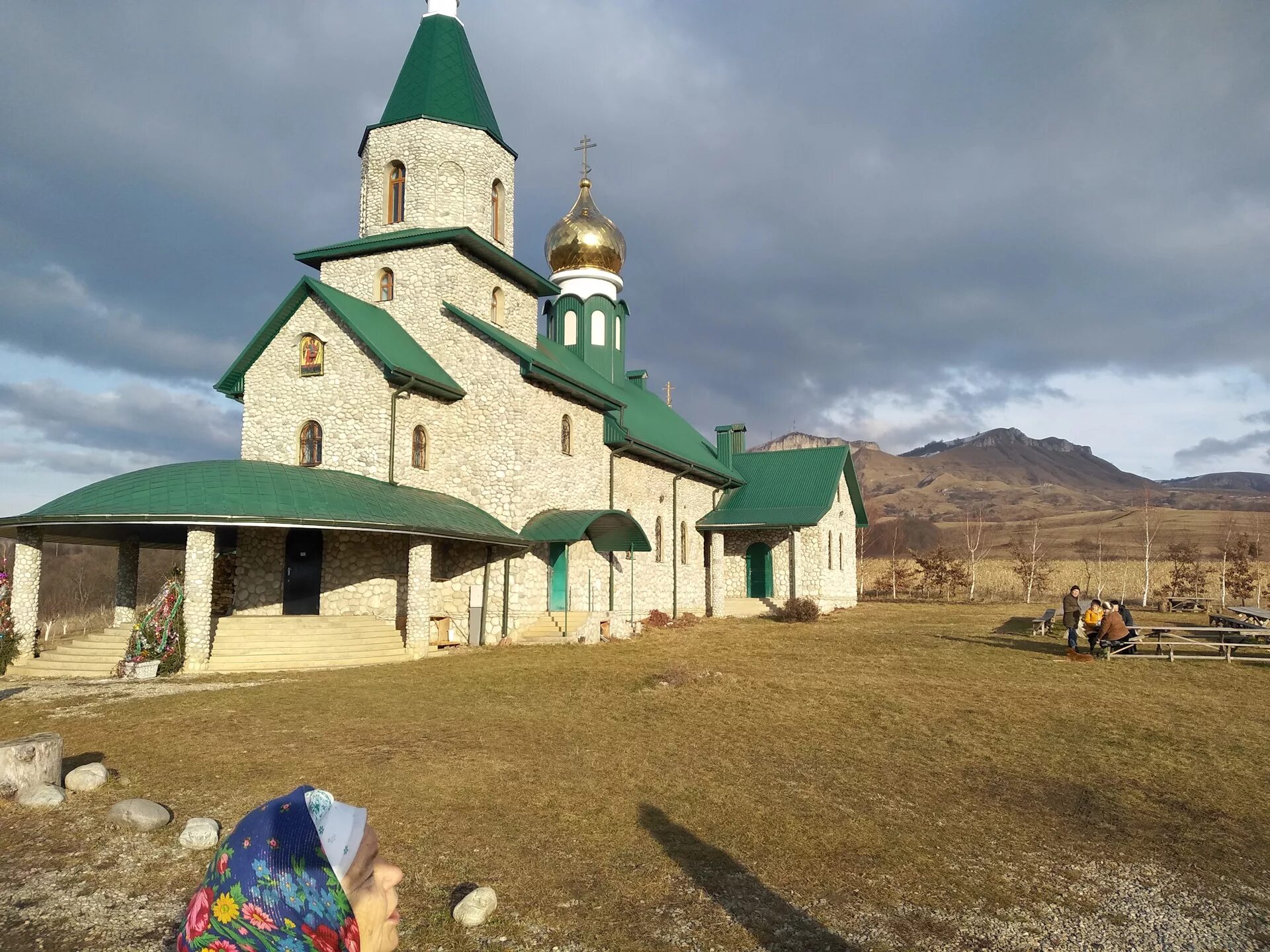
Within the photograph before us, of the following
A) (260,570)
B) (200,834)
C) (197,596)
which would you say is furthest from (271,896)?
(260,570)

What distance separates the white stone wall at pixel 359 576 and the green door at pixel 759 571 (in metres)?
15.6

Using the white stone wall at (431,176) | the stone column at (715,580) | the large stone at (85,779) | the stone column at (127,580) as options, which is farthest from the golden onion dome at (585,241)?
the large stone at (85,779)

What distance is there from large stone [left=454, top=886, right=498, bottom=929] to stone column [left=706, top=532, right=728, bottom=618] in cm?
2464

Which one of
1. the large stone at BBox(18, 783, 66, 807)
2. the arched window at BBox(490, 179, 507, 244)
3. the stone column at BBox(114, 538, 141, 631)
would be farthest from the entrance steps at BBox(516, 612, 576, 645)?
the large stone at BBox(18, 783, 66, 807)

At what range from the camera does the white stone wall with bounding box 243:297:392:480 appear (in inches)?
707

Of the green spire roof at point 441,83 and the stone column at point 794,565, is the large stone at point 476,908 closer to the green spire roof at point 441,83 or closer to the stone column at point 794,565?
the green spire roof at point 441,83

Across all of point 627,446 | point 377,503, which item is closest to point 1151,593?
point 627,446

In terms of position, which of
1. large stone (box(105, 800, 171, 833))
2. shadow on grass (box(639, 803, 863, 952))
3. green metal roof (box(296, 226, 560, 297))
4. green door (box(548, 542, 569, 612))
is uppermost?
green metal roof (box(296, 226, 560, 297))

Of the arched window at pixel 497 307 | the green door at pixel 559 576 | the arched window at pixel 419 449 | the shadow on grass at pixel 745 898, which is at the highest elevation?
the arched window at pixel 497 307

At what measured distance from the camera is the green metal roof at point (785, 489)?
1161 inches

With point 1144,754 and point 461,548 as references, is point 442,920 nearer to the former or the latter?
point 1144,754

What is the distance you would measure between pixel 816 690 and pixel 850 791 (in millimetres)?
5462

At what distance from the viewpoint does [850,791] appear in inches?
281

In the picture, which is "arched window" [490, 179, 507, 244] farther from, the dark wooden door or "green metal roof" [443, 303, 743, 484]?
the dark wooden door
